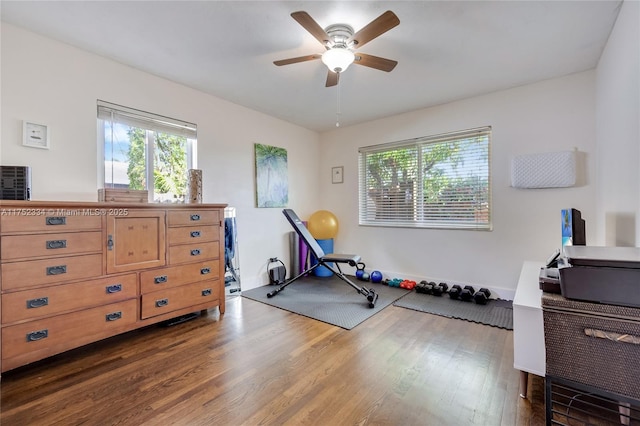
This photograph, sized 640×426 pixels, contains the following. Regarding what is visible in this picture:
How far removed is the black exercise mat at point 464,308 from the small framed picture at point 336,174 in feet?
7.13

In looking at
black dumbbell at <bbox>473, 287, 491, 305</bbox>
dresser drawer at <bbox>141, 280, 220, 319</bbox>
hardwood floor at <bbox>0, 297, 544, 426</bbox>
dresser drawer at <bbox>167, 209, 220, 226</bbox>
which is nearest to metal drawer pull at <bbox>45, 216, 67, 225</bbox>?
dresser drawer at <bbox>167, 209, 220, 226</bbox>

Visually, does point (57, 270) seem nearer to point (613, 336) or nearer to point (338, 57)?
point (338, 57)

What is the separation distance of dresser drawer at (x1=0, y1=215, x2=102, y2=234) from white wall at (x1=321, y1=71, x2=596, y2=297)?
3419 mm

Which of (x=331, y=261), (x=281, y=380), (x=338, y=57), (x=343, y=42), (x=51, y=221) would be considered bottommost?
(x=281, y=380)

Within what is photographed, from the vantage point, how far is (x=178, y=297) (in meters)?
2.54

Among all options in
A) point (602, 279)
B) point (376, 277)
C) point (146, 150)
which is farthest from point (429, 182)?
point (146, 150)

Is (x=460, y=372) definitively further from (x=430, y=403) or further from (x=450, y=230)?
(x=450, y=230)

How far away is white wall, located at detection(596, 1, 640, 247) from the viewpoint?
1681 millimetres

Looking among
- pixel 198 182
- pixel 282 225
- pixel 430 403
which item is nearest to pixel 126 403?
pixel 430 403

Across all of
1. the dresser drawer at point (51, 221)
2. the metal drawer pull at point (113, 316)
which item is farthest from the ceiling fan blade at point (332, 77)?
the metal drawer pull at point (113, 316)

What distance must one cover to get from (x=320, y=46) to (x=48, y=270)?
2.60 meters

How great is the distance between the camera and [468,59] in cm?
253

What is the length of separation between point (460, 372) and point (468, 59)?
257 centimetres

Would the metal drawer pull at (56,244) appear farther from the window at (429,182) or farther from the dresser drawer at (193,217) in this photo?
the window at (429,182)
